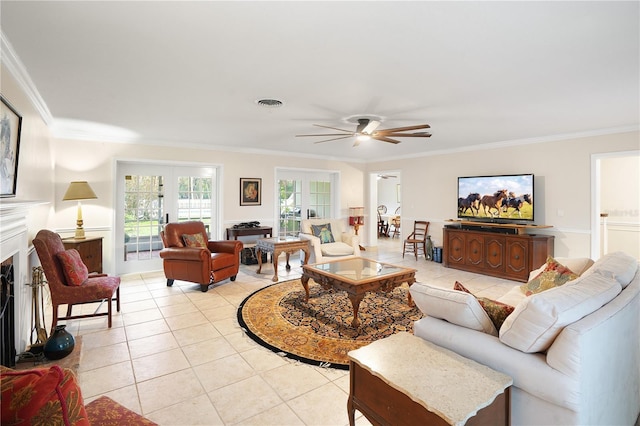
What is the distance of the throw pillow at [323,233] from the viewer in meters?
5.71

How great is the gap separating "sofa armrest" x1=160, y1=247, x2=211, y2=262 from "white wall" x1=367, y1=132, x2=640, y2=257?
4.86 metres

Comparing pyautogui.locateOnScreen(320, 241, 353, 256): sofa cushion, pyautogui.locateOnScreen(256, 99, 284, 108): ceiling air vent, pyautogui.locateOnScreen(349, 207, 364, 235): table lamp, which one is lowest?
pyautogui.locateOnScreen(320, 241, 353, 256): sofa cushion

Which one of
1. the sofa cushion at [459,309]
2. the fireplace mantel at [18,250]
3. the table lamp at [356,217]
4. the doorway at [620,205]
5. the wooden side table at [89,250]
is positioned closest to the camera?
the sofa cushion at [459,309]

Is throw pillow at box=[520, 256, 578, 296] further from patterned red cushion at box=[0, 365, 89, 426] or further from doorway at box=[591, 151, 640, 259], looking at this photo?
doorway at box=[591, 151, 640, 259]

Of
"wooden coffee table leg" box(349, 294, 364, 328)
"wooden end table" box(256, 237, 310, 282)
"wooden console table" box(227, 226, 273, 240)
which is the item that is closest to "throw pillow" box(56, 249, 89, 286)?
"wooden end table" box(256, 237, 310, 282)

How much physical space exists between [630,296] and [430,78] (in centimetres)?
207

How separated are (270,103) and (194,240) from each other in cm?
269

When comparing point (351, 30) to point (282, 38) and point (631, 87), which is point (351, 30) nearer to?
point (282, 38)

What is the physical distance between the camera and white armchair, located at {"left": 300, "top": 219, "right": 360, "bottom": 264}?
5281 millimetres

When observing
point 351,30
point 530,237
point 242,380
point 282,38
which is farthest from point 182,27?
point 530,237

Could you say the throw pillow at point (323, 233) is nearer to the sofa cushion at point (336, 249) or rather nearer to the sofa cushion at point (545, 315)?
the sofa cushion at point (336, 249)

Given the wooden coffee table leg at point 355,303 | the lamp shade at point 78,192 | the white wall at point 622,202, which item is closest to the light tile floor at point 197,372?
the wooden coffee table leg at point 355,303

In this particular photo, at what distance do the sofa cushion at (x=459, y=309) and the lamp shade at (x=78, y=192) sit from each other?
485 centimetres

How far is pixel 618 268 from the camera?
205 centimetres
